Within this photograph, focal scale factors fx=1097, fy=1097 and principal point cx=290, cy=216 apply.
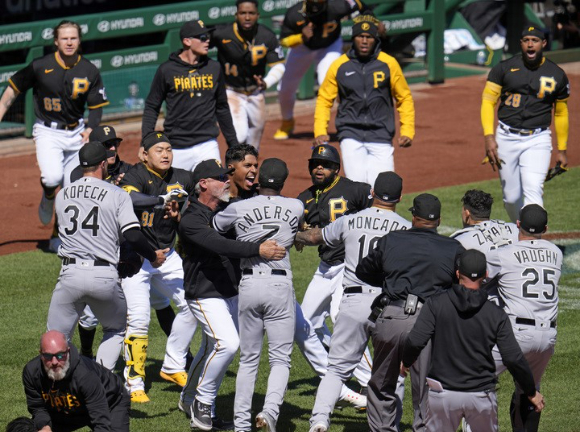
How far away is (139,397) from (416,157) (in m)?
8.83

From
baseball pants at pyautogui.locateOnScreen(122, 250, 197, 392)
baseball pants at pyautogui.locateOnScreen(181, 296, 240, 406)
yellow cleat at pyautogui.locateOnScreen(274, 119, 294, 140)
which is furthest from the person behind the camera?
yellow cleat at pyautogui.locateOnScreen(274, 119, 294, 140)

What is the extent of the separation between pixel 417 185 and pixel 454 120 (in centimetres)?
377

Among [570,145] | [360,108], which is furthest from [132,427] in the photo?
→ [570,145]

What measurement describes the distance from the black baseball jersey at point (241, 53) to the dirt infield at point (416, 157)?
60.3 inches

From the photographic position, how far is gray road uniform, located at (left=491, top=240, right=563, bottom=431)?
22.0ft

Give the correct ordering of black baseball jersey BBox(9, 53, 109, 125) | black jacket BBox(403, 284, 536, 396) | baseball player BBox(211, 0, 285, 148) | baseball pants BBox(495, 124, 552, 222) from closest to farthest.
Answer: black jacket BBox(403, 284, 536, 396)
baseball pants BBox(495, 124, 552, 222)
black baseball jersey BBox(9, 53, 109, 125)
baseball player BBox(211, 0, 285, 148)

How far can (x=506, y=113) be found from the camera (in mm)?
10719

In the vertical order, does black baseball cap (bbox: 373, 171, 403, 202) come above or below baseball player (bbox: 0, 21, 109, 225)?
above

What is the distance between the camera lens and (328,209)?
785 cm

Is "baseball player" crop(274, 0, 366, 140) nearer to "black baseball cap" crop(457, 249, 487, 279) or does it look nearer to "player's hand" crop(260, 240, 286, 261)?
"player's hand" crop(260, 240, 286, 261)

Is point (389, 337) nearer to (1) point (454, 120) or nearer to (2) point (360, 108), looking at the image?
(2) point (360, 108)

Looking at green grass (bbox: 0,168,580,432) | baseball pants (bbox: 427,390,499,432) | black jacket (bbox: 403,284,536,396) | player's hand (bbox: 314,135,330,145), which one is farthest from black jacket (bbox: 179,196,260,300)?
player's hand (bbox: 314,135,330,145)

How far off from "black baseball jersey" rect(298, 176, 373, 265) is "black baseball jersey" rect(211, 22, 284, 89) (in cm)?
582

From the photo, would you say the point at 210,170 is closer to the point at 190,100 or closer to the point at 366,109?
the point at 366,109
